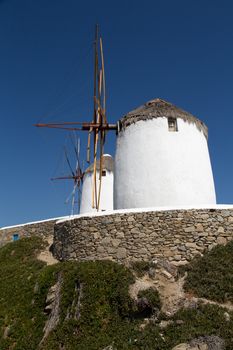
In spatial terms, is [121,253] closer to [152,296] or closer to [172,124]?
[152,296]

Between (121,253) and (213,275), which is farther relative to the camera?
(121,253)

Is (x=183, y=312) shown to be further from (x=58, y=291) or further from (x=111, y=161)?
(x=111, y=161)

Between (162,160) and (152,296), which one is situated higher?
(162,160)

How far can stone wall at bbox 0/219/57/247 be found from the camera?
20.0 metres

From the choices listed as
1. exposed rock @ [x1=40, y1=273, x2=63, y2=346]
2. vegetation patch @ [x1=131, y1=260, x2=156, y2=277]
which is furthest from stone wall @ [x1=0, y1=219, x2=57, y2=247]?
vegetation patch @ [x1=131, y1=260, x2=156, y2=277]

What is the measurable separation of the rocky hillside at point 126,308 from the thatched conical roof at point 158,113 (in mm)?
8112

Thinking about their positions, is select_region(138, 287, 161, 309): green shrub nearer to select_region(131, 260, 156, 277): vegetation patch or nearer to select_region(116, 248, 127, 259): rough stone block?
select_region(131, 260, 156, 277): vegetation patch

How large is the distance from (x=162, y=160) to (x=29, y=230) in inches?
450

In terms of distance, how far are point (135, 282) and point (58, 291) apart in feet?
9.81

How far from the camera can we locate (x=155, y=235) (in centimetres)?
1147

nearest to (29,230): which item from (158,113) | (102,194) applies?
(102,194)

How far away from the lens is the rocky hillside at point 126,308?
7.82 metres

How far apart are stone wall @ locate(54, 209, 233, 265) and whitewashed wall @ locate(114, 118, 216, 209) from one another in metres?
2.84

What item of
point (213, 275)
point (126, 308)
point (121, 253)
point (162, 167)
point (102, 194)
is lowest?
point (126, 308)
